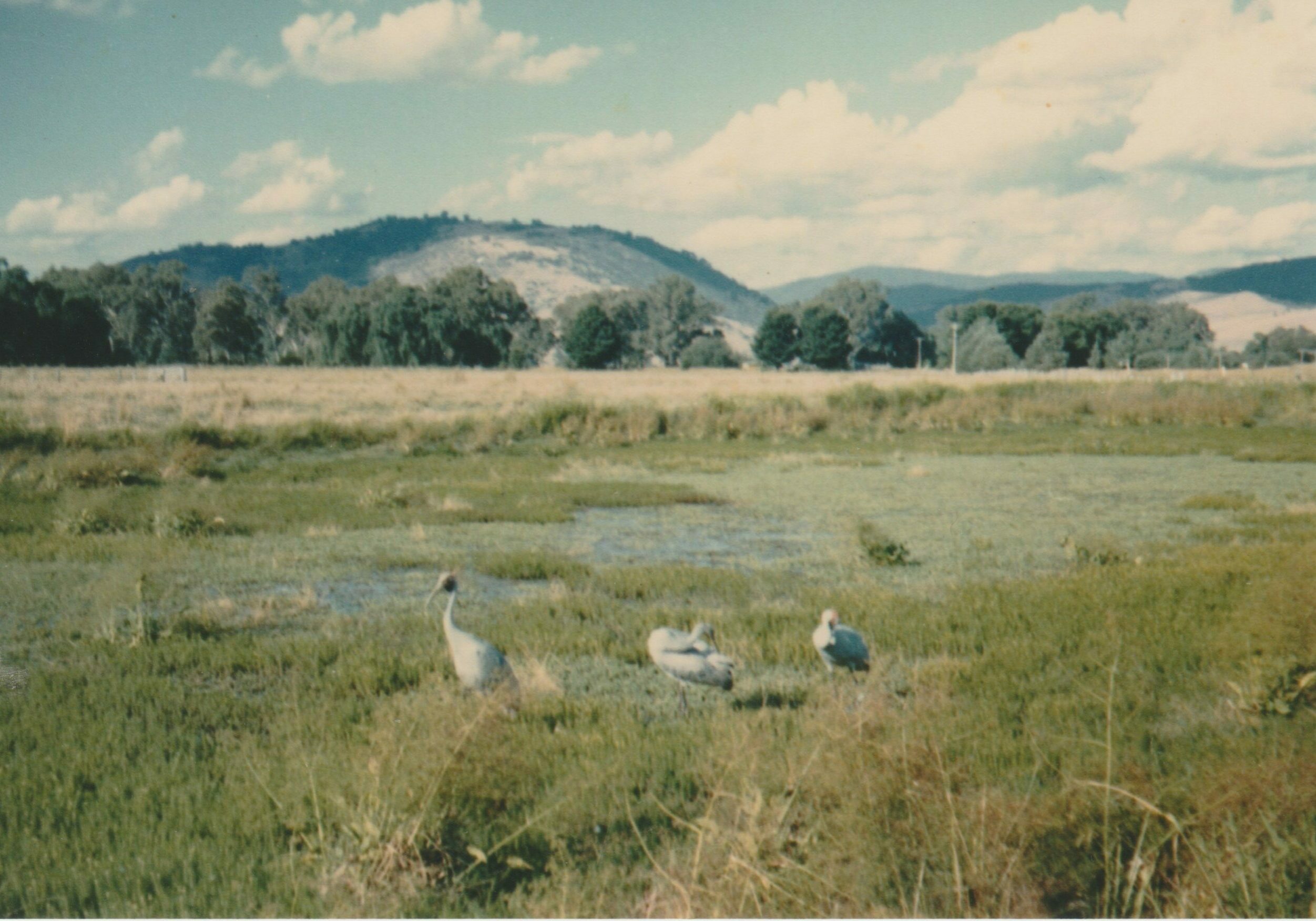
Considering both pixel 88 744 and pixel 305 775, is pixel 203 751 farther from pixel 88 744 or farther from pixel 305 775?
pixel 305 775

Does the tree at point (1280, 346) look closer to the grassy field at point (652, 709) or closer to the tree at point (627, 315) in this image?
the tree at point (627, 315)

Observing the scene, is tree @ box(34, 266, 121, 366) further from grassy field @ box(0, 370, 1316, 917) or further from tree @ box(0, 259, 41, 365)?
grassy field @ box(0, 370, 1316, 917)

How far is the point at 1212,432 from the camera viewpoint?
39.0 m

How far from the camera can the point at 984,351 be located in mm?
116688

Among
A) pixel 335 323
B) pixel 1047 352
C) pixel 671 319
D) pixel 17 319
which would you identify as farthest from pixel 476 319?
pixel 1047 352

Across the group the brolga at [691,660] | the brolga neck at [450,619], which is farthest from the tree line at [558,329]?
the brolga at [691,660]

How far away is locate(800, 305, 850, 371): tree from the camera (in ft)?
427

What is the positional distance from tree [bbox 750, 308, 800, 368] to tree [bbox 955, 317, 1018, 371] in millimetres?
21445

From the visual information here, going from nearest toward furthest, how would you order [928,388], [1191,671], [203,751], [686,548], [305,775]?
[305,775]
[203,751]
[1191,671]
[686,548]
[928,388]

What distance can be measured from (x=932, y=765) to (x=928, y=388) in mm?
44660

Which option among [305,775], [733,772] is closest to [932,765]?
[733,772]

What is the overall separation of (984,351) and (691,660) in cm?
11604

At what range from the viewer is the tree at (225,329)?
119125 mm

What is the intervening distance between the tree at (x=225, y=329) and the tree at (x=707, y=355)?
5567cm
